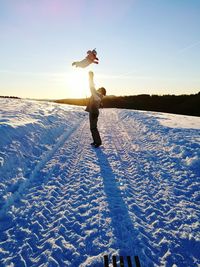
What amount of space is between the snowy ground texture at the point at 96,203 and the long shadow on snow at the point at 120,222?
0.02 m

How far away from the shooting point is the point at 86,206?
5086 millimetres

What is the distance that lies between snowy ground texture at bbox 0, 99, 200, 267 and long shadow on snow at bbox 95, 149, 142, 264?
0.02 m

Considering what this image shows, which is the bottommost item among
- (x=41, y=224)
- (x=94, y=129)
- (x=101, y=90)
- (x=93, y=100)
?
(x=41, y=224)

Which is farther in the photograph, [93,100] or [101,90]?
[101,90]

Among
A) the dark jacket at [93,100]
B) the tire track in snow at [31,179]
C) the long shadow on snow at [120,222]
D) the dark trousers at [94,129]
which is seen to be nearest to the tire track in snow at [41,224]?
the tire track in snow at [31,179]

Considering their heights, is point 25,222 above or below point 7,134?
below

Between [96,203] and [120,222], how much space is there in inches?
32.0

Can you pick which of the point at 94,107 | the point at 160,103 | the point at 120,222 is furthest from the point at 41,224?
the point at 160,103

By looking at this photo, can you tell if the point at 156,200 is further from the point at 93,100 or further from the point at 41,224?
the point at 93,100

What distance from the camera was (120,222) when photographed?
4.55 m

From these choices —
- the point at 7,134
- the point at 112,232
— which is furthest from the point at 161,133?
the point at 112,232

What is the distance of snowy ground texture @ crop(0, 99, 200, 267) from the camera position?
386cm

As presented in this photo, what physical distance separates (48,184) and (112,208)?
1914 mm

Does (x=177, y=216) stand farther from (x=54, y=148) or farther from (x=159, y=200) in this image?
(x=54, y=148)
